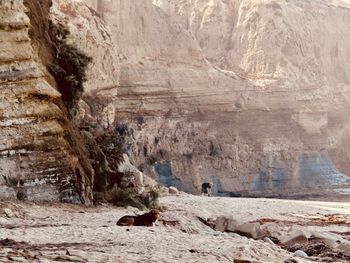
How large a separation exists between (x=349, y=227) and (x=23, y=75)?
34.8 feet

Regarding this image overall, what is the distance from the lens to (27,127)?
12477 millimetres

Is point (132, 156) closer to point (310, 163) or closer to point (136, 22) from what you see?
point (136, 22)

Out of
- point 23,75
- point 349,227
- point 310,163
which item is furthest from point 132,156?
point 23,75

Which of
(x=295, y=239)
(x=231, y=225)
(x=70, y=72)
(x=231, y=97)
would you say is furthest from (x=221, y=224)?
(x=231, y=97)

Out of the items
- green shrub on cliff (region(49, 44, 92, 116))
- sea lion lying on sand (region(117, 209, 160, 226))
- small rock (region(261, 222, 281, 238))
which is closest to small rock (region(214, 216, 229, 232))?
small rock (region(261, 222, 281, 238))

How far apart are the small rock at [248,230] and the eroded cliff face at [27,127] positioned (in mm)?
3785

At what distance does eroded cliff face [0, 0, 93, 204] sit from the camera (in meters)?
12.2

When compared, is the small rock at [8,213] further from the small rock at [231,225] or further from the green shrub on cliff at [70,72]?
the green shrub on cliff at [70,72]

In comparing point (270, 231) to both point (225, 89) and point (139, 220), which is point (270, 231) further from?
point (225, 89)

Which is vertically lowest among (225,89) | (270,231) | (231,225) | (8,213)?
(270,231)

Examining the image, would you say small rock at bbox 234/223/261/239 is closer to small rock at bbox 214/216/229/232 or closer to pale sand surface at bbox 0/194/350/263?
small rock at bbox 214/216/229/232

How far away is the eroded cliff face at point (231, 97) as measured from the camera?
44500 mm

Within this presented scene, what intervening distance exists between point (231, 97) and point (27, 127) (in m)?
37.7

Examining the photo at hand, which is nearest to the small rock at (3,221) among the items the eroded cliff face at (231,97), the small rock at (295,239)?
the small rock at (295,239)
